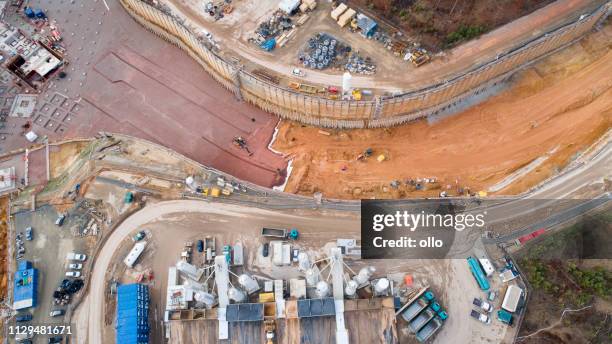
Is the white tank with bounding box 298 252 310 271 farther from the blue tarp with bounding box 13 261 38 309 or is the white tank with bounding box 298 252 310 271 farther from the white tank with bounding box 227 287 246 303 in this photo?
the blue tarp with bounding box 13 261 38 309

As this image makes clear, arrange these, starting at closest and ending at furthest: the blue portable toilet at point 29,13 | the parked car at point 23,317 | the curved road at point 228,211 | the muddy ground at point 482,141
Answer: the parked car at point 23,317 < the curved road at point 228,211 < the muddy ground at point 482,141 < the blue portable toilet at point 29,13

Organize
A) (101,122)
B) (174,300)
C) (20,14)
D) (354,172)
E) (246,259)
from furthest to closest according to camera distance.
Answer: (20,14), (101,122), (354,172), (246,259), (174,300)

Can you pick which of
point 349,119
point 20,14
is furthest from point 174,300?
point 20,14

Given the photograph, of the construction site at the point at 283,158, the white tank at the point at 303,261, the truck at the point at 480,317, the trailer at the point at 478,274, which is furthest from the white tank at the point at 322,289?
the trailer at the point at 478,274

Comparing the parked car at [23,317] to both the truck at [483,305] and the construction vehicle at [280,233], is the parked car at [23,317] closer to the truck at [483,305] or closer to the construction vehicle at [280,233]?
the construction vehicle at [280,233]

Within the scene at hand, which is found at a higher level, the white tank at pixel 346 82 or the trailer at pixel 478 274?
the white tank at pixel 346 82

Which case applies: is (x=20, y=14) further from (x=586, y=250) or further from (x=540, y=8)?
(x=586, y=250)

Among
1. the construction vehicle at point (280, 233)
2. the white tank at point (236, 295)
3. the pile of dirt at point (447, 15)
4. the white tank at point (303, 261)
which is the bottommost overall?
the white tank at point (236, 295)
